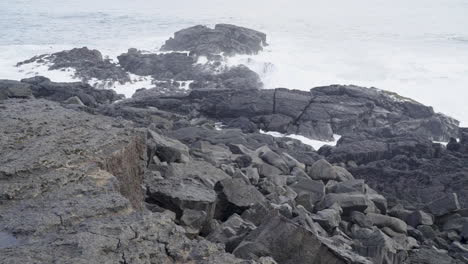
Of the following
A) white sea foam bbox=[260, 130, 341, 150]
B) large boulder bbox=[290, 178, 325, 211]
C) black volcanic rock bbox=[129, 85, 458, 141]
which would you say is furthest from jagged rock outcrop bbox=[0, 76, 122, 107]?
large boulder bbox=[290, 178, 325, 211]

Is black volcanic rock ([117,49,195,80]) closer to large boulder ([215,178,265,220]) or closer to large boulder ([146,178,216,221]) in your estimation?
large boulder ([215,178,265,220])

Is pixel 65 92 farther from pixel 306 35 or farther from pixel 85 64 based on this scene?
pixel 306 35

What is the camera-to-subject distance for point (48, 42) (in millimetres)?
32375

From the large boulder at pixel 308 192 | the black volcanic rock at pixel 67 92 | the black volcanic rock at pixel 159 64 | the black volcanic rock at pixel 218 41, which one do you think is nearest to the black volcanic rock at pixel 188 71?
the black volcanic rock at pixel 159 64

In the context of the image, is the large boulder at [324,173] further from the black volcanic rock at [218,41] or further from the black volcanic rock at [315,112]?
the black volcanic rock at [218,41]

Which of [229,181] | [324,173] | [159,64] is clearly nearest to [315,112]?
[324,173]

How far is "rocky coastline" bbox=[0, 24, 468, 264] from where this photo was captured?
4320 millimetres

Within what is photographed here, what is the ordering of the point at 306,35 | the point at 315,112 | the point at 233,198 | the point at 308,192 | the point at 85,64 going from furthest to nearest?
1. the point at 306,35
2. the point at 85,64
3. the point at 315,112
4. the point at 308,192
5. the point at 233,198

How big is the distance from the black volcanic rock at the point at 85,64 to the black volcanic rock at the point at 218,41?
14.7ft

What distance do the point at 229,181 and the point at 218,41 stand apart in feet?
69.9

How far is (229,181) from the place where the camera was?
738cm

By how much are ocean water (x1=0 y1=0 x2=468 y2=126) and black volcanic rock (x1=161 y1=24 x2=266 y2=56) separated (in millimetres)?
870

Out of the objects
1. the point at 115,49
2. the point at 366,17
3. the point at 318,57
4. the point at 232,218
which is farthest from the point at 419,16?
the point at 232,218

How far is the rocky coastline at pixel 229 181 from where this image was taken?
4320mm
